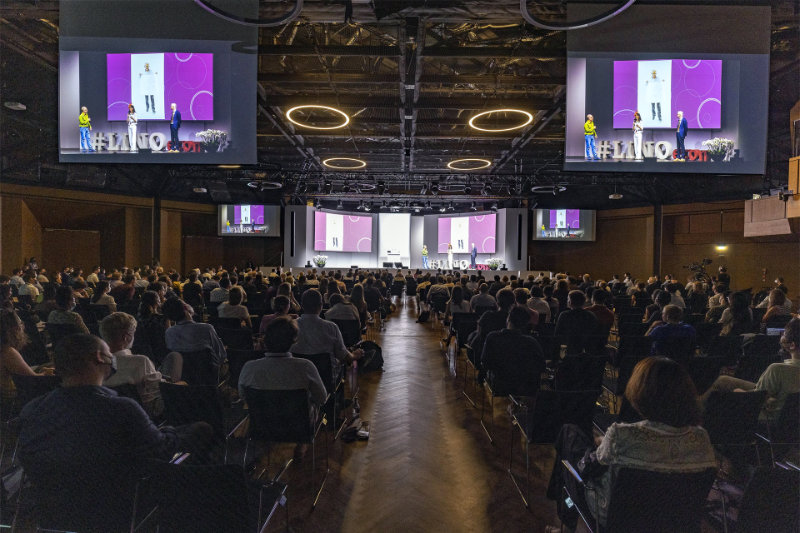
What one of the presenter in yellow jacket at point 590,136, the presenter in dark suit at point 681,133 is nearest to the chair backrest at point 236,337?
the presenter in yellow jacket at point 590,136

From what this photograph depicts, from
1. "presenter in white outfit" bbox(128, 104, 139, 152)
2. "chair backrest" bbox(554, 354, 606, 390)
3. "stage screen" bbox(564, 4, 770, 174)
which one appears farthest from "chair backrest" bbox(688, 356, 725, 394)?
"presenter in white outfit" bbox(128, 104, 139, 152)

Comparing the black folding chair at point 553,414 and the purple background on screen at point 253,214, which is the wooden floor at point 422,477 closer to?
the black folding chair at point 553,414

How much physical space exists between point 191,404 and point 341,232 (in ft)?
67.0

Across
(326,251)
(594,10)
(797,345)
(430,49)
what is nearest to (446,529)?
(797,345)

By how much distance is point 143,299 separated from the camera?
181 inches

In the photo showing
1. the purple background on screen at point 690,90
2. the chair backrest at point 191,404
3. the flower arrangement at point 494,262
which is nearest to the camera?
the chair backrest at point 191,404

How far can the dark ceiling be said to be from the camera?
593 cm

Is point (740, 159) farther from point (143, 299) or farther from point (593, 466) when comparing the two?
point (143, 299)

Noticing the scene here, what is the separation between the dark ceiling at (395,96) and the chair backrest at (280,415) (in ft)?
14.7

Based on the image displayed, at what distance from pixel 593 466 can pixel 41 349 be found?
503 centimetres

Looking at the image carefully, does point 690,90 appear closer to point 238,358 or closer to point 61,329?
point 238,358

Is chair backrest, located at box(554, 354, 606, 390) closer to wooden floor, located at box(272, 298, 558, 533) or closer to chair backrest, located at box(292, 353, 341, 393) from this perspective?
wooden floor, located at box(272, 298, 558, 533)

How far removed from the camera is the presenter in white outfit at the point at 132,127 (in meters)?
5.23

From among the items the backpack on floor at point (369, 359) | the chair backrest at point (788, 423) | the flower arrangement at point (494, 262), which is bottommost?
the backpack on floor at point (369, 359)
